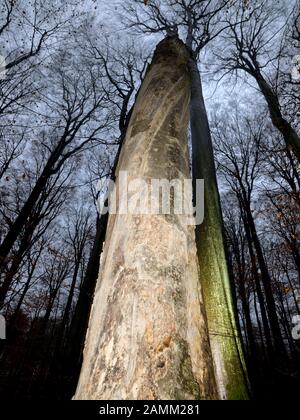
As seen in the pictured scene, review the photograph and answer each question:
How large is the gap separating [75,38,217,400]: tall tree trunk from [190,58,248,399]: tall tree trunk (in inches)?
65.9

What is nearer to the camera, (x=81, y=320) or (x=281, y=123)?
(x=81, y=320)

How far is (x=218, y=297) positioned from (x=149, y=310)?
206 centimetres

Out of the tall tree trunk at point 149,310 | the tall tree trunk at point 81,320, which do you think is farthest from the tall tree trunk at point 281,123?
the tall tree trunk at point 149,310

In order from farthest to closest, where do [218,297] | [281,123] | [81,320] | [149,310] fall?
[281,123] → [81,320] → [218,297] → [149,310]

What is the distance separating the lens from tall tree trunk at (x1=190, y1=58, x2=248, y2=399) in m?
2.39

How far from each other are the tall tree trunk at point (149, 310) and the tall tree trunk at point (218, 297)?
167 centimetres

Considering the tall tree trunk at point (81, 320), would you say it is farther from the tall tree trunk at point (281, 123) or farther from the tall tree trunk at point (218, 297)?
the tall tree trunk at point (281, 123)

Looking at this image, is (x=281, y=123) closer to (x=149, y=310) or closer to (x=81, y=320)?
(x=81, y=320)

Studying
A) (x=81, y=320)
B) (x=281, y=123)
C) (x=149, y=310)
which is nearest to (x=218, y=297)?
(x=149, y=310)

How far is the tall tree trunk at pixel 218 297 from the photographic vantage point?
2389 millimetres

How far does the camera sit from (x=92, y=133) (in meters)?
13.8

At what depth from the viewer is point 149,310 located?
0.90 metres
